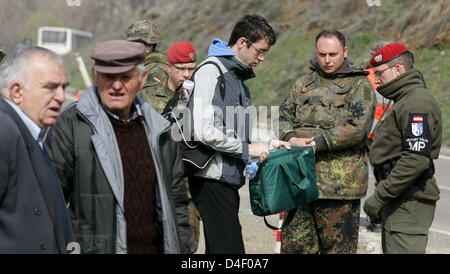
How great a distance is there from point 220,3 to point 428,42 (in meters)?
16.9

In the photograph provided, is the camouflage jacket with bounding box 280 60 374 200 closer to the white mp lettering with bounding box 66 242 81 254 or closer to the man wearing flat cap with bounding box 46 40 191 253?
the man wearing flat cap with bounding box 46 40 191 253

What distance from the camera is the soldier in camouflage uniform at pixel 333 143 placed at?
19.0ft

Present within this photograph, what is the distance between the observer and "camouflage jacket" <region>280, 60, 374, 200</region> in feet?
19.0

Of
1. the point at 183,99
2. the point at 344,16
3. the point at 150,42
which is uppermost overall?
the point at 344,16

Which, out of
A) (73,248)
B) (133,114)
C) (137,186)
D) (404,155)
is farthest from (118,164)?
(404,155)

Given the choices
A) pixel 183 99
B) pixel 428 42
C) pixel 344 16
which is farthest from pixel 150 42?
pixel 344 16

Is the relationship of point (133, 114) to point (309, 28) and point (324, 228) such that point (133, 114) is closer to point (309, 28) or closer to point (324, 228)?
point (324, 228)

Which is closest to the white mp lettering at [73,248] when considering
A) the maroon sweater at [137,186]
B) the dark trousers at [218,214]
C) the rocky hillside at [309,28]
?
the maroon sweater at [137,186]

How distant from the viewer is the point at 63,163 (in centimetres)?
370

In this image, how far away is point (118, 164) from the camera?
3.75m

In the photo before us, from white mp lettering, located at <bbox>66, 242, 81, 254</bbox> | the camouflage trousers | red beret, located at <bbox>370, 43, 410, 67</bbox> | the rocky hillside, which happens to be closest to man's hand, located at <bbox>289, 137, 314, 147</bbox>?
the camouflage trousers

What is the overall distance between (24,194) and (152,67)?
156 inches

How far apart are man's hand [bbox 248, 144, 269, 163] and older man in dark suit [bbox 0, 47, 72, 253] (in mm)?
1998
